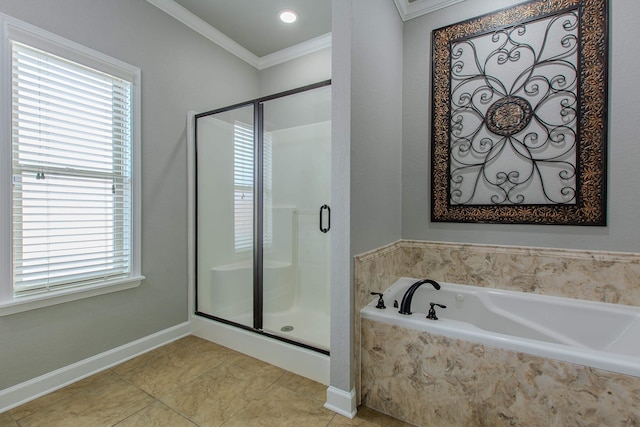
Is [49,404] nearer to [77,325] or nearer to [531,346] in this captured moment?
[77,325]

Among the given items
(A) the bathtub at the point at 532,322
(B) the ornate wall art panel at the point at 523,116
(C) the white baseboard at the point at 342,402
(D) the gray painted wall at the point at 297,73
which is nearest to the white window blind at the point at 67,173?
(D) the gray painted wall at the point at 297,73

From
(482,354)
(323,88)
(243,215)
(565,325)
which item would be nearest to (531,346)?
(482,354)

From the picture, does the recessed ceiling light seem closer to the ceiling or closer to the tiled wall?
the ceiling

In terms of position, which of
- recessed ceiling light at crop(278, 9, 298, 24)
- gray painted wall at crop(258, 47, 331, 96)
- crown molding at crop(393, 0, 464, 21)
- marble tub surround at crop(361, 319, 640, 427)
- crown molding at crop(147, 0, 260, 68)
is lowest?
marble tub surround at crop(361, 319, 640, 427)

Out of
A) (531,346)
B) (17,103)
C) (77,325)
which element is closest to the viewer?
(531,346)

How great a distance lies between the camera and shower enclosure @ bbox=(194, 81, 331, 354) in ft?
7.51

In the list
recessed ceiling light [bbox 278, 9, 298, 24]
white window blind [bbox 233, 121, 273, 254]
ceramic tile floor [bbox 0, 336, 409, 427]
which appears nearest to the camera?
ceramic tile floor [bbox 0, 336, 409, 427]

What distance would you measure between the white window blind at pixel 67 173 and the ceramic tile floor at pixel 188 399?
0.67m

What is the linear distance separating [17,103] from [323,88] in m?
1.79

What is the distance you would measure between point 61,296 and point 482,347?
2439mm

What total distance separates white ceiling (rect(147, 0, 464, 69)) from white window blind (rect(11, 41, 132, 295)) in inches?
37.3

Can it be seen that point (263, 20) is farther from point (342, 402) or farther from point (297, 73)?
point (342, 402)

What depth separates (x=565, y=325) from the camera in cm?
182

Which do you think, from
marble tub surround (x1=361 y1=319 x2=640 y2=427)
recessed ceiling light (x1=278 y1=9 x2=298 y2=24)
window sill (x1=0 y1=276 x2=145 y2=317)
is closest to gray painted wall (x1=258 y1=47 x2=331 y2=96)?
recessed ceiling light (x1=278 y1=9 x2=298 y2=24)
